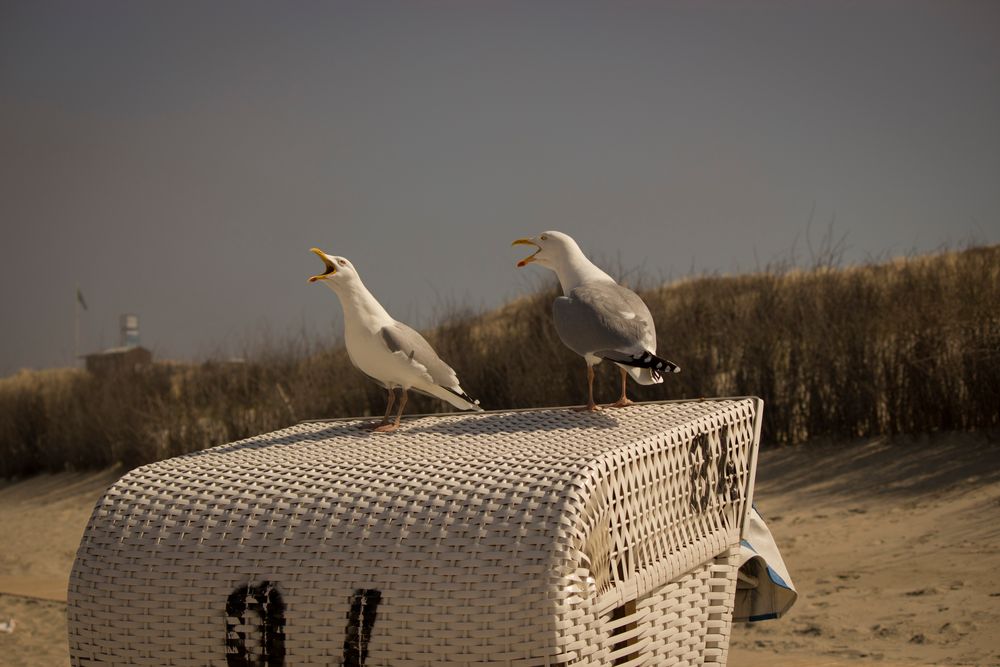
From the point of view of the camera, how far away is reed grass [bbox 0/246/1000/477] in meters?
7.54

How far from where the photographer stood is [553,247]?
344 cm

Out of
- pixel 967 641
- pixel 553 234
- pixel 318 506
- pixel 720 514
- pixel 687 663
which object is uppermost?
pixel 553 234

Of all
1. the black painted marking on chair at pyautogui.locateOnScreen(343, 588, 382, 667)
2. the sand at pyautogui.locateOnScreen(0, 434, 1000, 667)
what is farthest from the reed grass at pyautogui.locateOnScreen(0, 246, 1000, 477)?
the black painted marking on chair at pyautogui.locateOnScreen(343, 588, 382, 667)

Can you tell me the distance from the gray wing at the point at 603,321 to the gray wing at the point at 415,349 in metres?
0.41

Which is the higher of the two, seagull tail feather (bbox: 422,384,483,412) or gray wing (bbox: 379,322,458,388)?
gray wing (bbox: 379,322,458,388)

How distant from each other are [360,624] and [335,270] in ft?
4.89

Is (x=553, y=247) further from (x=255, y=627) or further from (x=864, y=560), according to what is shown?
(x=864, y=560)

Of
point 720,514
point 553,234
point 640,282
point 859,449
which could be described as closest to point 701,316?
point 640,282

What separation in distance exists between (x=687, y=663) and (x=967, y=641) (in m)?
2.13

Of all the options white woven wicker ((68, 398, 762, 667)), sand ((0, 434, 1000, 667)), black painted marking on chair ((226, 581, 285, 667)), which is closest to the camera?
white woven wicker ((68, 398, 762, 667))

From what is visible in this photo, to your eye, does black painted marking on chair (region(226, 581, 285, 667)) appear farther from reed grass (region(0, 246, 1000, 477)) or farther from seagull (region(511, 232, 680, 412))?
reed grass (region(0, 246, 1000, 477))

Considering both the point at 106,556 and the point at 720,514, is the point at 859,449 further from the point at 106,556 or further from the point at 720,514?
the point at 106,556

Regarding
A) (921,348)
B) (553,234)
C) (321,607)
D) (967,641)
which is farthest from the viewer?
(921,348)

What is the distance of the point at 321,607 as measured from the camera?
6.71 feet
